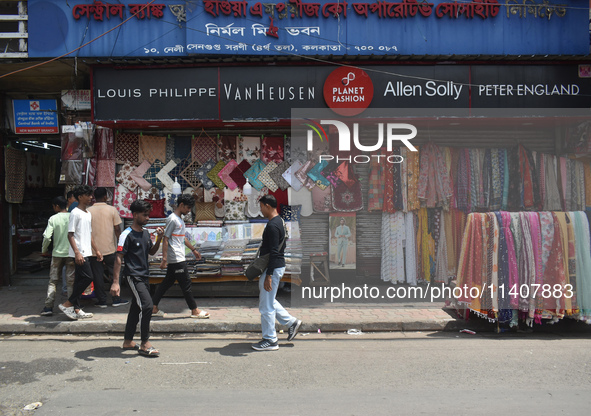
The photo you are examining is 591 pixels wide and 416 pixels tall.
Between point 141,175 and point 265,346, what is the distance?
4.64 m

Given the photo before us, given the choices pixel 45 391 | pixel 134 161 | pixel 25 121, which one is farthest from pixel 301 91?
pixel 45 391

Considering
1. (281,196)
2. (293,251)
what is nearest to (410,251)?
(293,251)

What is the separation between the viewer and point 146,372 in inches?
195

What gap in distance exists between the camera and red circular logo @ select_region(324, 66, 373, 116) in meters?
8.49

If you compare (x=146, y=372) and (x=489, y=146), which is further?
(x=489, y=146)

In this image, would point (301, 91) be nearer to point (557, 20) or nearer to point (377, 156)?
point (377, 156)

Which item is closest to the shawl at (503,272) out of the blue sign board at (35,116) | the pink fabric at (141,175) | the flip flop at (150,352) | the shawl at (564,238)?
the shawl at (564,238)

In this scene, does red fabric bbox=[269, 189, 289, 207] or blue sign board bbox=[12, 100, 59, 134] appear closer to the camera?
red fabric bbox=[269, 189, 289, 207]

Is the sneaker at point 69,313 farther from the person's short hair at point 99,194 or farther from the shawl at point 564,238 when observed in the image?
the shawl at point 564,238

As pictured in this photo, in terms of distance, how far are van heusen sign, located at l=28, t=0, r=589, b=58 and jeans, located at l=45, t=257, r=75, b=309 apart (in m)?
3.64

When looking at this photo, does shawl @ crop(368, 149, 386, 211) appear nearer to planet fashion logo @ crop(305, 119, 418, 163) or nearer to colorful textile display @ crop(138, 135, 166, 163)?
planet fashion logo @ crop(305, 119, 418, 163)

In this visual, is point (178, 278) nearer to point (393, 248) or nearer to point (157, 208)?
point (157, 208)

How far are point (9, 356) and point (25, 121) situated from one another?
5418 mm

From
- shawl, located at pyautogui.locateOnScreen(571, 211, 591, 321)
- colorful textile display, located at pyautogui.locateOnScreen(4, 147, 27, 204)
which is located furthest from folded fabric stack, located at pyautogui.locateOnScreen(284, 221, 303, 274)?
colorful textile display, located at pyautogui.locateOnScreen(4, 147, 27, 204)
